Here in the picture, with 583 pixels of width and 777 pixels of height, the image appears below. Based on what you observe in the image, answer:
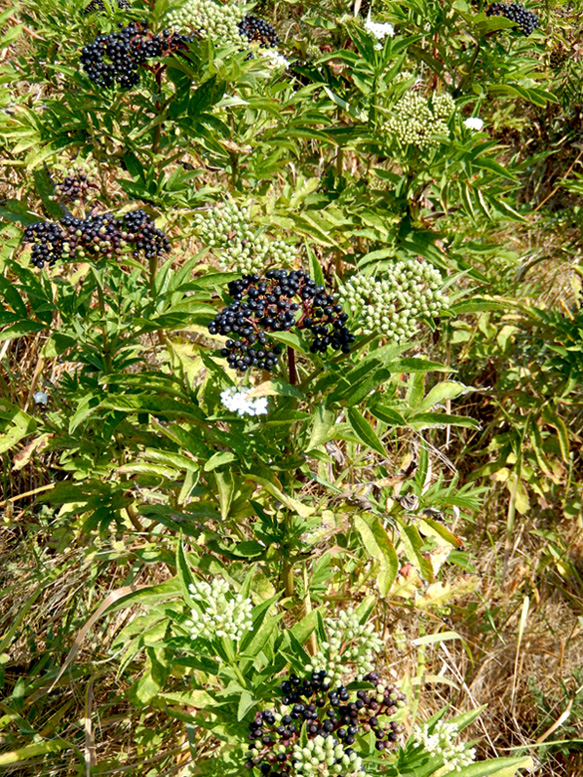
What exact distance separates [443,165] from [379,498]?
5.02 feet

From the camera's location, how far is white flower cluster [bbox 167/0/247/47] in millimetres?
2833

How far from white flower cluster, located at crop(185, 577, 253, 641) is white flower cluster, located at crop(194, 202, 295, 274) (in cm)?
98

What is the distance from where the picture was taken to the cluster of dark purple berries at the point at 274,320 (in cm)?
194

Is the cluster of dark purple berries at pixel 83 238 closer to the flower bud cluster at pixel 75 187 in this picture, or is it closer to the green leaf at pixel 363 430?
the flower bud cluster at pixel 75 187

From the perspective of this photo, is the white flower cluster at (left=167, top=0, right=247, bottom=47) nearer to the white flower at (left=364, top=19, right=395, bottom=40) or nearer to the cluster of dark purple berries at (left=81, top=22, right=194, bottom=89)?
the cluster of dark purple berries at (left=81, top=22, right=194, bottom=89)

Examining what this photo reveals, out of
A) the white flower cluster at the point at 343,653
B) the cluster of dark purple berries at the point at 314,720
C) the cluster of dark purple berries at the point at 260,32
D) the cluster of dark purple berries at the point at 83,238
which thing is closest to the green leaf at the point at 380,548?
the white flower cluster at the point at 343,653

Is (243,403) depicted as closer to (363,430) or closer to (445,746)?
(363,430)

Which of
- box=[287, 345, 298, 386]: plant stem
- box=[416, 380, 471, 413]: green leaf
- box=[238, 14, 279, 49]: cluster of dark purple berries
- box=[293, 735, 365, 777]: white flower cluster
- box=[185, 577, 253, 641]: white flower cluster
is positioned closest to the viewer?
box=[293, 735, 365, 777]: white flower cluster

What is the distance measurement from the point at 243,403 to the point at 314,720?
0.87 meters

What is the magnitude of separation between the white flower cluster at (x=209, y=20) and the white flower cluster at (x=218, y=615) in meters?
2.22

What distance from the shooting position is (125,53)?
2.81 meters

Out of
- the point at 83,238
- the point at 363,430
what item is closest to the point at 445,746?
the point at 363,430

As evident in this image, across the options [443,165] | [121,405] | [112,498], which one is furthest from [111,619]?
[443,165]

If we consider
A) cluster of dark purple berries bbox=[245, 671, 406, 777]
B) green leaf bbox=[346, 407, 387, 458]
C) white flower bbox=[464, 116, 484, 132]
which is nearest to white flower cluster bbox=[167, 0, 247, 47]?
white flower bbox=[464, 116, 484, 132]
